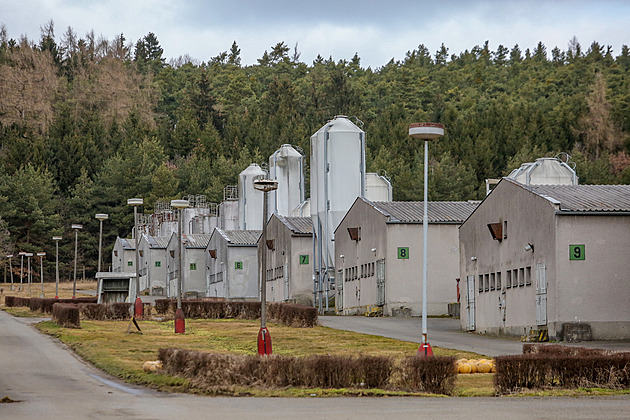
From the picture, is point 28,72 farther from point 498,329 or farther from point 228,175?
point 498,329

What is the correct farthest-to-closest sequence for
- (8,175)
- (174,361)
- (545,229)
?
(8,175)
(545,229)
(174,361)

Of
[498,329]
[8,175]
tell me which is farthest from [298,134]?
[498,329]

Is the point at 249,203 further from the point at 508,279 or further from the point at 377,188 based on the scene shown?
the point at 508,279

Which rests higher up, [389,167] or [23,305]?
[389,167]

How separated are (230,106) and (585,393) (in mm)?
150752

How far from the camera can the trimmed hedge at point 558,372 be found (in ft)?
57.0

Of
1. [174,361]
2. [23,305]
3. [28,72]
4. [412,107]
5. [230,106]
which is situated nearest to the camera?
[174,361]

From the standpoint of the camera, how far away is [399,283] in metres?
44.9

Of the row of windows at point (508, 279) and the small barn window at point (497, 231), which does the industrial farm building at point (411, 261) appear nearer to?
the row of windows at point (508, 279)

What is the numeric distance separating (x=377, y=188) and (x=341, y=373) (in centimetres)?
4739

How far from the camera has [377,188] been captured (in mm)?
64875

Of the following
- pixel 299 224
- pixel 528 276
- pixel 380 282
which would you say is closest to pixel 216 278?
pixel 299 224

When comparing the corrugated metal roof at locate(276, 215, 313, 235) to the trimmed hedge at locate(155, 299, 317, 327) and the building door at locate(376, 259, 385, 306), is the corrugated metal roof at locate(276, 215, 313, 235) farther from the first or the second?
the trimmed hedge at locate(155, 299, 317, 327)

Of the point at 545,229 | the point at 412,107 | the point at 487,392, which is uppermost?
the point at 412,107
